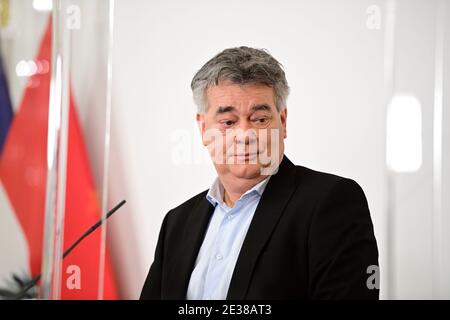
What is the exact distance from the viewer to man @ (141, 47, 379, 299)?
137 cm

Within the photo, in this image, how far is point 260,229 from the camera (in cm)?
141

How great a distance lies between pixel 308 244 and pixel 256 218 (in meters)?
0.16

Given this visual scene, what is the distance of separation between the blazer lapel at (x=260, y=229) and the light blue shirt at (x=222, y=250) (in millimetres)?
34

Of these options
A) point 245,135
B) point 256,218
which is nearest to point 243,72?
point 245,135

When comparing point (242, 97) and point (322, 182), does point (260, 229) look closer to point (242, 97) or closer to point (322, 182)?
point (322, 182)

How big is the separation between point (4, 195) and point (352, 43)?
129cm

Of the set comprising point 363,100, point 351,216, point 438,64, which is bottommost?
point 351,216

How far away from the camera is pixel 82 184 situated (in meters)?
1.70

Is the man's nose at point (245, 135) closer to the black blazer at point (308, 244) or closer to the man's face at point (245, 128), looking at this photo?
the man's face at point (245, 128)

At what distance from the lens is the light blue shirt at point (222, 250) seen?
1.44m

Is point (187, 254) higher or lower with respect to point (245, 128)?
lower

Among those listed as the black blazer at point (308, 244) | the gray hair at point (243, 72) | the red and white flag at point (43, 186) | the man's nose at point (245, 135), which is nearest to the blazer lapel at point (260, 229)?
the black blazer at point (308, 244)
